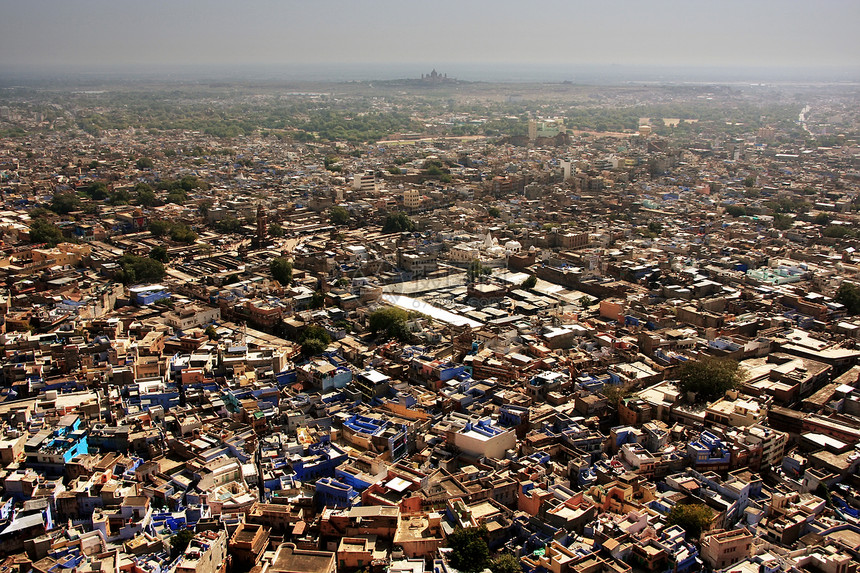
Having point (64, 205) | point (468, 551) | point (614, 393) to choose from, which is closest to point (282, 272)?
point (614, 393)

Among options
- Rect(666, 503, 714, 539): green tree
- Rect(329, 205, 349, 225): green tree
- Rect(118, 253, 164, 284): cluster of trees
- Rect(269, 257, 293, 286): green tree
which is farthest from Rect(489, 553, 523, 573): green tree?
Rect(329, 205, 349, 225): green tree

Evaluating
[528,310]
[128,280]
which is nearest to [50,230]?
[128,280]

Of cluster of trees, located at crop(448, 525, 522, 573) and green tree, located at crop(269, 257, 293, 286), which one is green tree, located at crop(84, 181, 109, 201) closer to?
green tree, located at crop(269, 257, 293, 286)

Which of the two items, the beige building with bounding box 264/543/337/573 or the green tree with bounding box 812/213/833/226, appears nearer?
the beige building with bounding box 264/543/337/573

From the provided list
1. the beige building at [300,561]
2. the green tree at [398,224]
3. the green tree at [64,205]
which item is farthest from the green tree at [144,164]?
the beige building at [300,561]

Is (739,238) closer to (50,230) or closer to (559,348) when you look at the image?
(559,348)

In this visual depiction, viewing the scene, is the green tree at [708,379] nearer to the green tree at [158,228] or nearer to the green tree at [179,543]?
the green tree at [179,543]

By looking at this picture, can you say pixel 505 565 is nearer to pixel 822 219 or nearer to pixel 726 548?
pixel 726 548
